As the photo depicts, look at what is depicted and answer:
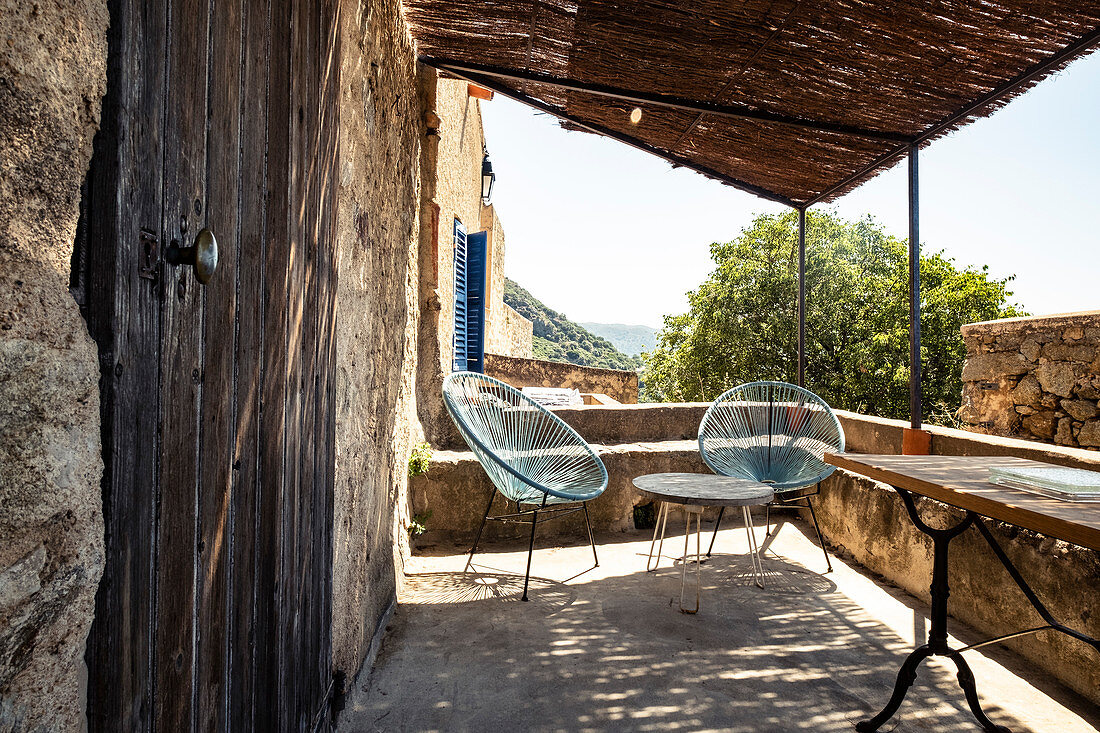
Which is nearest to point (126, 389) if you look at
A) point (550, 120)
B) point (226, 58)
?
point (226, 58)

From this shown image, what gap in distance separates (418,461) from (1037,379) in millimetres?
4137

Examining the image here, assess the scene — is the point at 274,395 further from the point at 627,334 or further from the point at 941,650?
the point at 627,334

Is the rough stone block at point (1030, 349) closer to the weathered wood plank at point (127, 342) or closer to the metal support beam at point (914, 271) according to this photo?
the metal support beam at point (914, 271)

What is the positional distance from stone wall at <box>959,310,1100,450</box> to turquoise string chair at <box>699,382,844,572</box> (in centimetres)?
166

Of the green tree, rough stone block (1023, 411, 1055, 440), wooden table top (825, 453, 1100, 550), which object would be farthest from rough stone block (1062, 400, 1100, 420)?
the green tree

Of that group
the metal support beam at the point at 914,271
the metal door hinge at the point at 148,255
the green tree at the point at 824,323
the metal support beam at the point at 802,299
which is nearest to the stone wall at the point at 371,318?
the metal door hinge at the point at 148,255

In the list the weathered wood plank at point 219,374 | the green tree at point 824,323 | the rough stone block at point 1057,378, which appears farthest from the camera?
the green tree at point 824,323

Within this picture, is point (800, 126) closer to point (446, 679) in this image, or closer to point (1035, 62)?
point (1035, 62)

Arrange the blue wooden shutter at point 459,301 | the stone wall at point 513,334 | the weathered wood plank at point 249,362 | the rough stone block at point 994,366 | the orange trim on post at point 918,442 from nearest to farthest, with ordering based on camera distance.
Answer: the weathered wood plank at point 249,362, the orange trim on post at point 918,442, the rough stone block at point 994,366, the blue wooden shutter at point 459,301, the stone wall at point 513,334

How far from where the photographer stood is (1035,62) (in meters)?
2.32

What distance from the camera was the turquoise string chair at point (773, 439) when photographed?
10.6ft

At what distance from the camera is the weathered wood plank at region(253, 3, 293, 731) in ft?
3.40

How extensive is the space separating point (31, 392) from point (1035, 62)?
328 centimetres

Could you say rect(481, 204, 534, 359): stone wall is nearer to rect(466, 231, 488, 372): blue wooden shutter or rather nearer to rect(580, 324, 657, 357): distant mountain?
rect(466, 231, 488, 372): blue wooden shutter
